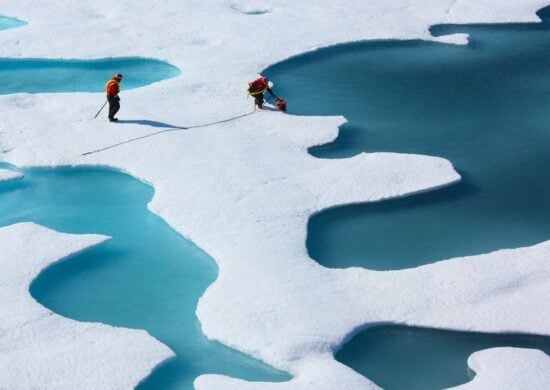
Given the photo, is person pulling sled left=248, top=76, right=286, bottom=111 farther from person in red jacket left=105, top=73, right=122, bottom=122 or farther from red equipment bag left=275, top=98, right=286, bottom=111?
person in red jacket left=105, top=73, right=122, bottom=122

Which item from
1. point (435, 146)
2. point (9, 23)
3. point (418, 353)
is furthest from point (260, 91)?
point (9, 23)

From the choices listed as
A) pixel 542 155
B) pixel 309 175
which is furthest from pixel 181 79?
pixel 542 155

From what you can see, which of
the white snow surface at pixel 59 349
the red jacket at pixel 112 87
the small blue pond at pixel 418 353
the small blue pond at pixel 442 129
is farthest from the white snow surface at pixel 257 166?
the red jacket at pixel 112 87

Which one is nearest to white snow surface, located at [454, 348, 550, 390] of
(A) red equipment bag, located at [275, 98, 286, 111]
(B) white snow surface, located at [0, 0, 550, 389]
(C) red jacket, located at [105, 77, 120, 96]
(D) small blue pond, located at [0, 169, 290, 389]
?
(B) white snow surface, located at [0, 0, 550, 389]

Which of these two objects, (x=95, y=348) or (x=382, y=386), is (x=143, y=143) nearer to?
(x=95, y=348)

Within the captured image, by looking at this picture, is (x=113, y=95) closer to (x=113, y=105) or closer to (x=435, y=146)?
(x=113, y=105)
